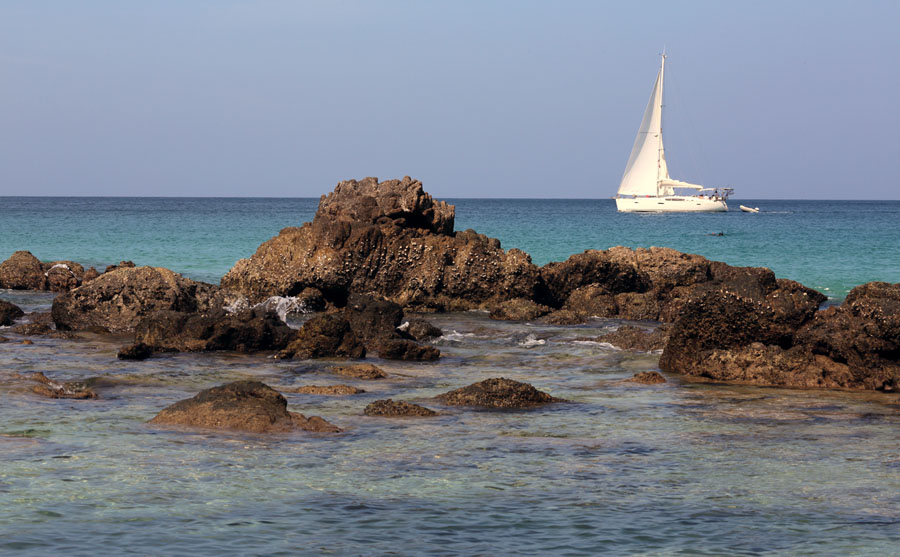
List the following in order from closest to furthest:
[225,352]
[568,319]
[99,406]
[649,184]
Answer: [99,406] < [225,352] < [568,319] < [649,184]

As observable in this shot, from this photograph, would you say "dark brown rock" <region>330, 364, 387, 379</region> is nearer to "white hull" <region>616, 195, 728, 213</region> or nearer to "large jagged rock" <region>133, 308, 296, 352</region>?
"large jagged rock" <region>133, 308, 296, 352</region>

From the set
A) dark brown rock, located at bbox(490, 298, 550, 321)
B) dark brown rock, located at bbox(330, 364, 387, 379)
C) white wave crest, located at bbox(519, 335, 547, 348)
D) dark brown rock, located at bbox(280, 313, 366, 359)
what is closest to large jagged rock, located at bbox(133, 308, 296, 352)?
dark brown rock, located at bbox(280, 313, 366, 359)

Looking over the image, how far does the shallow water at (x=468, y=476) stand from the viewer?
9.03 metres

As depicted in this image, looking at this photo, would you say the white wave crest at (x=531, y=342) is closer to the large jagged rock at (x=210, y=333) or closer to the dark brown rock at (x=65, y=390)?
the large jagged rock at (x=210, y=333)

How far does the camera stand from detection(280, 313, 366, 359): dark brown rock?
2062cm

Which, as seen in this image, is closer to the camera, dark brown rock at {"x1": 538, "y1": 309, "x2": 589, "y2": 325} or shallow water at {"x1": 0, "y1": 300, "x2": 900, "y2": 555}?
shallow water at {"x1": 0, "y1": 300, "x2": 900, "y2": 555}

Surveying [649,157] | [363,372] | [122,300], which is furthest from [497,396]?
[649,157]

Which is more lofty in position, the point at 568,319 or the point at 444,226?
the point at 444,226

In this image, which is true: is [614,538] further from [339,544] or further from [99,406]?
[99,406]

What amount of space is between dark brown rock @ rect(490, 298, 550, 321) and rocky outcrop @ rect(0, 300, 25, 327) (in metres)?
12.7

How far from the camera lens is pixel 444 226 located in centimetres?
3344

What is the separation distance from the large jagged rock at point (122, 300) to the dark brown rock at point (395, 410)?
11315mm

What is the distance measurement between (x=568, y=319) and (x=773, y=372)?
32.0ft

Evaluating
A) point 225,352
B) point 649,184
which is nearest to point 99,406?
point 225,352
